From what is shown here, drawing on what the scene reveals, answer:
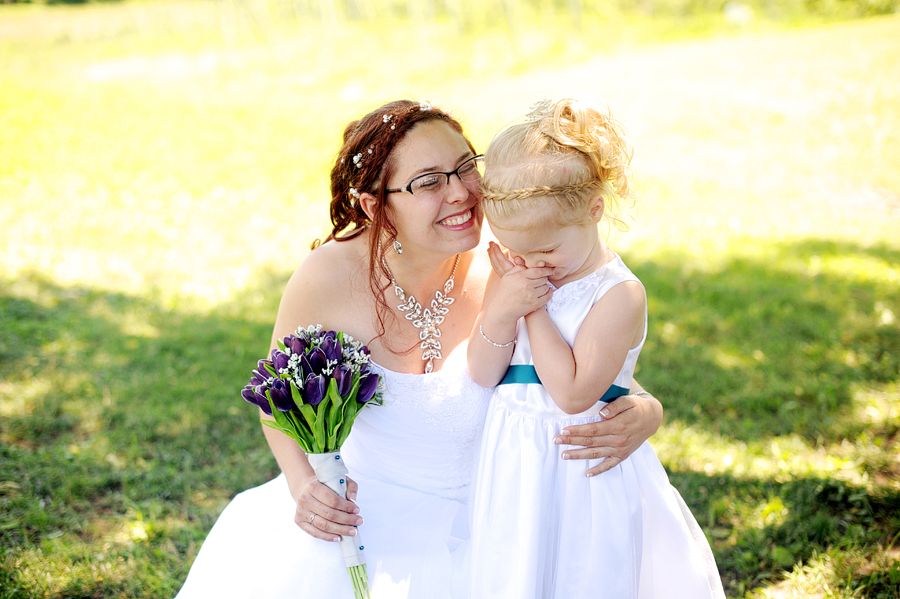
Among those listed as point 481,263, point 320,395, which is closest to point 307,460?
point 320,395

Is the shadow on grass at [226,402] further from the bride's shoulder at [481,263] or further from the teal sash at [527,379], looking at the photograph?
the bride's shoulder at [481,263]

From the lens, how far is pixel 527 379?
218cm

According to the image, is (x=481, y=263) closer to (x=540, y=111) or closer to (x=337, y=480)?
(x=540, y=111)

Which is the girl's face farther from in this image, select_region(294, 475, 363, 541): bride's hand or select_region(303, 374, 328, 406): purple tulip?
select_region(294, 475, 363, 541): bride's hand

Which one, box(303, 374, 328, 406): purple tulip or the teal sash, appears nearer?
box(303, 374, 328, 406): purple tulip

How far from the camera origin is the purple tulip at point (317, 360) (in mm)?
2139

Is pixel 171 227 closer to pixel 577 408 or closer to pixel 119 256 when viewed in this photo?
pixel 119 256

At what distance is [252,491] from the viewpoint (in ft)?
9.08

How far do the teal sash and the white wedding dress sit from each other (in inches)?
9.8

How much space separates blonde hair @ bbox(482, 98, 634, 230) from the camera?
1.93 metres

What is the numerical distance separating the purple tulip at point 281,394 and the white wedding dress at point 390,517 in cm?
56

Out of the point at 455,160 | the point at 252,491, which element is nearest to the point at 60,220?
the point at 252,491

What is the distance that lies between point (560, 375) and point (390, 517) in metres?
1.01

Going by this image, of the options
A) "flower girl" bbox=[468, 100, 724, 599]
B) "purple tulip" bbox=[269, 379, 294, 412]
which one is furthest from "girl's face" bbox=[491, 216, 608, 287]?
"purple tulip" bbox=[269, 379, 294, 412]
